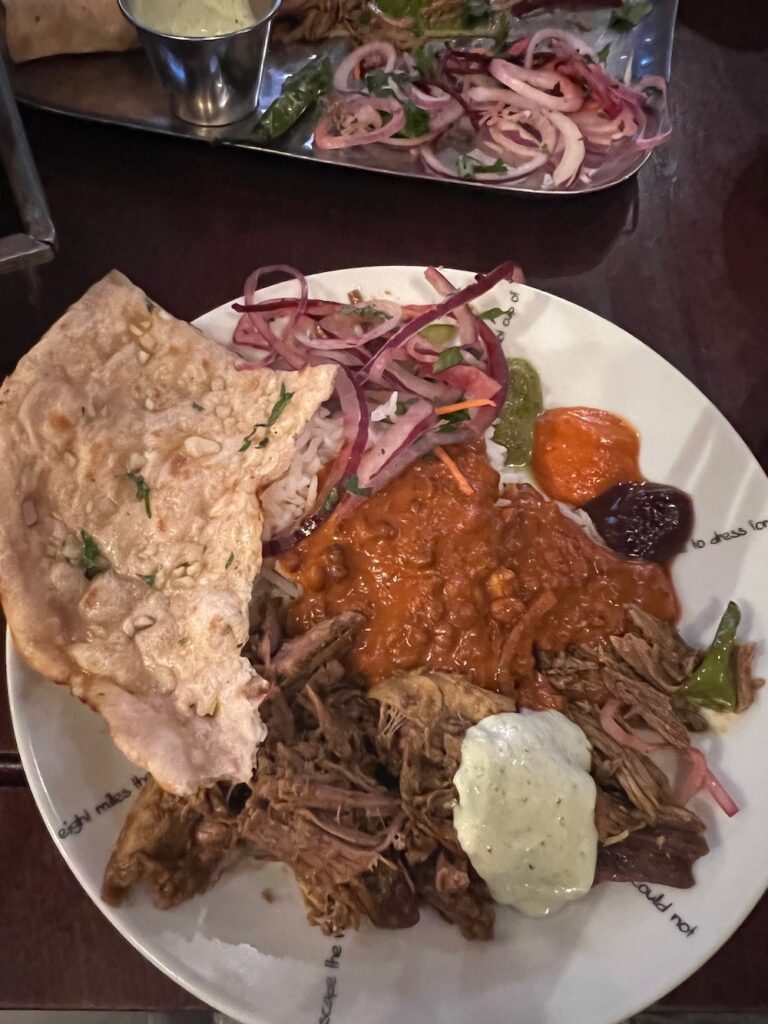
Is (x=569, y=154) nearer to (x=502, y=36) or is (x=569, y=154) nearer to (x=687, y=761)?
(x=502, y=36)

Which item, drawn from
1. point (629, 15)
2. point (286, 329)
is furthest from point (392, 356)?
point (629, 15)

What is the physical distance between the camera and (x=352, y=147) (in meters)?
3.46

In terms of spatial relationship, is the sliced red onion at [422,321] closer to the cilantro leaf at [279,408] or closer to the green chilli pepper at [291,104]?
the cilantro leaf at [279,408]

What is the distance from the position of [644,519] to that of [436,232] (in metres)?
1.64

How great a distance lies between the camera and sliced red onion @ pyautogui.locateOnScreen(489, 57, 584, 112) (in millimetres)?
3523

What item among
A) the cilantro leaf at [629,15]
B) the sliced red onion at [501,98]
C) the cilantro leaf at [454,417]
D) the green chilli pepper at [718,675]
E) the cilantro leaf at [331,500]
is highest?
the cilantro leaf at [629,15]

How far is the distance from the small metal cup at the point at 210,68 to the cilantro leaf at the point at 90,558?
2028 millimetres

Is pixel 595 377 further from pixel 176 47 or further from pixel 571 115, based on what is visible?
pixel 176 47

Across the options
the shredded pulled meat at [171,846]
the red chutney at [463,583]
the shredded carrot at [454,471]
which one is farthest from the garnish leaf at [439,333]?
the shredded pulled meat at [171,846]

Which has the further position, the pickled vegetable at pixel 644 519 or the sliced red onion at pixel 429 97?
the sliced red onion at pixel 429 97

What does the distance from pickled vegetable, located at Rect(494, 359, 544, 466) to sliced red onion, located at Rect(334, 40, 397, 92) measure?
1756 millimetres

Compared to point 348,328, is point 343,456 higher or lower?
lower

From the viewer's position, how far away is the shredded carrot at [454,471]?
2615mm

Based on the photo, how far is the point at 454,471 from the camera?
2658 millimetres
